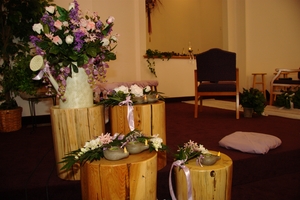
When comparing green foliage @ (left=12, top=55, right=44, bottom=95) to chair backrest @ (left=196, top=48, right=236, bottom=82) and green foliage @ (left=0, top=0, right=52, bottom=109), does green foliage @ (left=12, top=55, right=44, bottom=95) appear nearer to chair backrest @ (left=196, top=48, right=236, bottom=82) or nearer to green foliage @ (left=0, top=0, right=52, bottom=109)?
green foliage @ (left=0, top=0, right=52, bottom=109)

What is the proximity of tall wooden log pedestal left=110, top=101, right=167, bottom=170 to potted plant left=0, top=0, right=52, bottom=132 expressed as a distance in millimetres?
1866

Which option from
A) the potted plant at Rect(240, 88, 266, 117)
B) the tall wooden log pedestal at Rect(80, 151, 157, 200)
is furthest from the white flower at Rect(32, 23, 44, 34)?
the potted plant at Rect(240, 88, 266, 117)

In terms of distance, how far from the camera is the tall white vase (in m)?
1.54

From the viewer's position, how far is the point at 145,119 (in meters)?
1.63

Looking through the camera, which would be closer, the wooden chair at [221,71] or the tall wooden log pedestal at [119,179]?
the tall wooden log pedestal at [119,179]

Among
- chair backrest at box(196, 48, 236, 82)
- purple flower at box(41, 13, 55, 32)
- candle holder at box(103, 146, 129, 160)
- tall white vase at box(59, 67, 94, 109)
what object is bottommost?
candle holder at box(103, 146, 129, 160)

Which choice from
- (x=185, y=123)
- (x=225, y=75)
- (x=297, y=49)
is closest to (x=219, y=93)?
(x=225, y=75)

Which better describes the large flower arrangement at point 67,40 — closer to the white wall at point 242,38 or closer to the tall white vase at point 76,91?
the tall white vase at point 76,91

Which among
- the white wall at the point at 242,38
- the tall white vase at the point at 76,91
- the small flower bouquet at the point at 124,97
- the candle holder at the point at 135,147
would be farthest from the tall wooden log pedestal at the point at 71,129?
the white wall at the point at 242,38

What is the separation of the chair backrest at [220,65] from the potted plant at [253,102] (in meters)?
0.31

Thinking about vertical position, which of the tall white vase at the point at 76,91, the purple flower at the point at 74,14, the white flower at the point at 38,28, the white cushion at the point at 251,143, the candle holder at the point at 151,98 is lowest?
the white cushion at the point at 251,143

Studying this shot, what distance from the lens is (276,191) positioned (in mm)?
1704

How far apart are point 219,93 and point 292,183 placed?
1853mm

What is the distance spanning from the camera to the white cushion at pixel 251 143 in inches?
76.7
